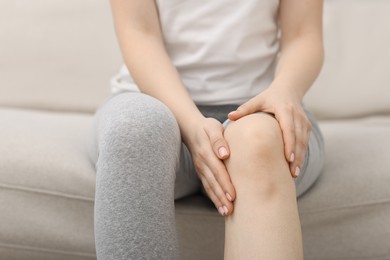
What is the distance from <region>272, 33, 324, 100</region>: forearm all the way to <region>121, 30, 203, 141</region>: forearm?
17cm

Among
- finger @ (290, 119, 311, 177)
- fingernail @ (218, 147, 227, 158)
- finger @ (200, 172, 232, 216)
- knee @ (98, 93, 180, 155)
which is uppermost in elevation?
knee @ (98, 93, 180, 155)

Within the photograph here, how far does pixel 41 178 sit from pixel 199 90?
34 cm

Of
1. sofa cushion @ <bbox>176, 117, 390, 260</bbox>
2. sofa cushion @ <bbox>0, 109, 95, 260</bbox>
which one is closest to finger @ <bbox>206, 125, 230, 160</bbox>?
sofa cushion @ <bbox>176, 117, 390, 260</bbox>

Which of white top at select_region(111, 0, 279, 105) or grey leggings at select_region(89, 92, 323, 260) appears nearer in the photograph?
grey leggings at select_region(89, 92, 323, 260)

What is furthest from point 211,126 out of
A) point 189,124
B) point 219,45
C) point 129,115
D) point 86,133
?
point 86,133

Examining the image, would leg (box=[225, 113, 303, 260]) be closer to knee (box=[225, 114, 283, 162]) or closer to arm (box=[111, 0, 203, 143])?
knee (box=[225, 114, 283, 162])

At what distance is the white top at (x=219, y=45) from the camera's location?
1233 mm

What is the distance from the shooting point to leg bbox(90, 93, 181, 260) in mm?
853

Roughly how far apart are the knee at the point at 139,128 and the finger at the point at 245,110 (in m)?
0.09

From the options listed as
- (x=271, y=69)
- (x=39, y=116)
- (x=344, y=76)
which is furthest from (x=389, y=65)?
(x=39, y=116)

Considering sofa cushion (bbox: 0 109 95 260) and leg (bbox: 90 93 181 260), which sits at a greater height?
leg (bbox: 90 93 181 260)

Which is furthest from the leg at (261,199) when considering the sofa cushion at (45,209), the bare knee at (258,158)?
the sofa cushion at (45,209)

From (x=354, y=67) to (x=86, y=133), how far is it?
0.75 meters

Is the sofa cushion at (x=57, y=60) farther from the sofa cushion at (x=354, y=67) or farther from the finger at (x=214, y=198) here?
the finger at (x=214, y=198)
